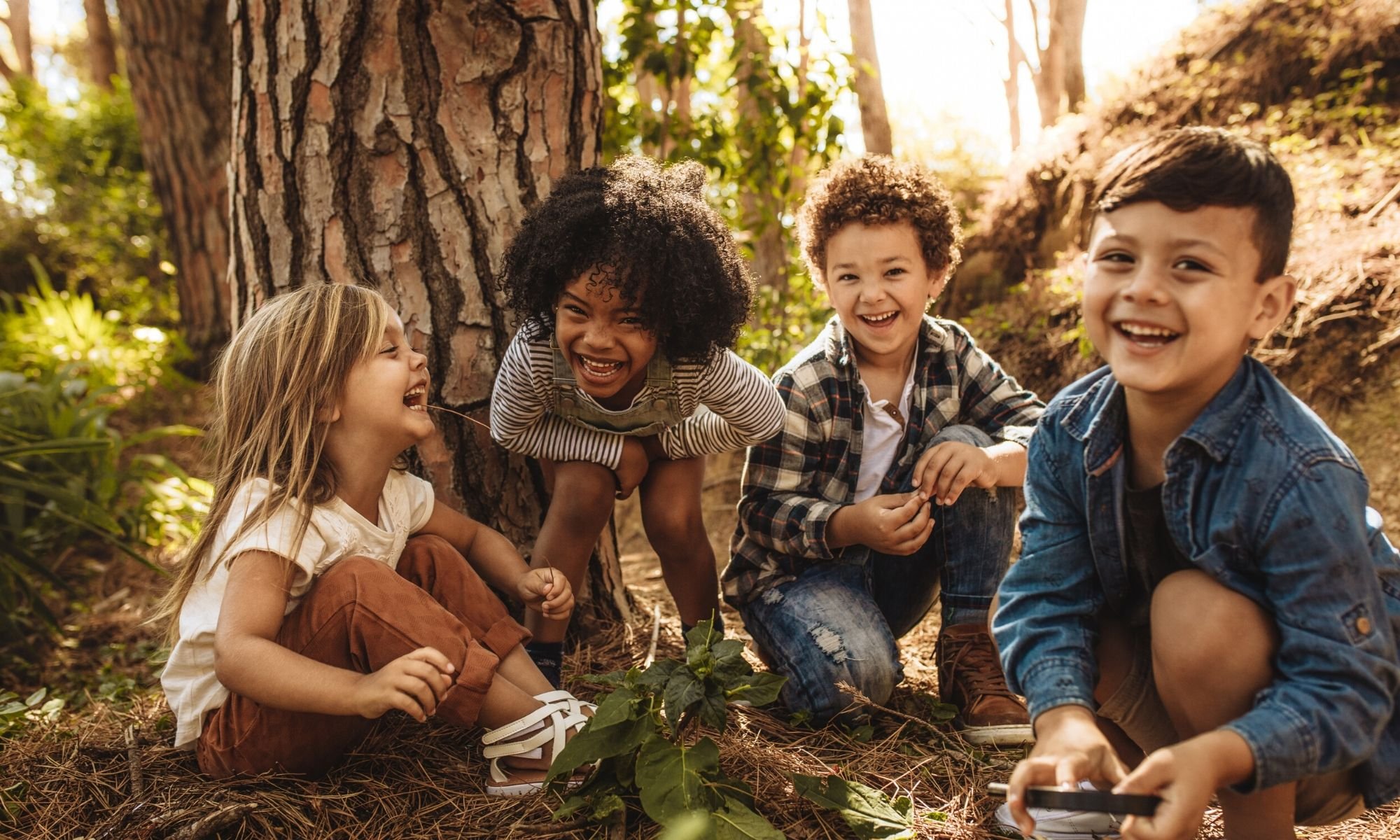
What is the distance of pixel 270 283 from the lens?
8.61 ft

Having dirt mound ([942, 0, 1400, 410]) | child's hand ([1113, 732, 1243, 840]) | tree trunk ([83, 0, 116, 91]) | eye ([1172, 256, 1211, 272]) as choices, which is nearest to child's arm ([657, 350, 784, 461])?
eye ([1172, 256, 1211, 272])

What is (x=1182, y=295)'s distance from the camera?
4.71 feet

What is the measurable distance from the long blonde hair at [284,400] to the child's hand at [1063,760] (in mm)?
1383

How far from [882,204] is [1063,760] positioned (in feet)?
4.89

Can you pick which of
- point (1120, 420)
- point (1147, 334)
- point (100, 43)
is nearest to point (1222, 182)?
point (1147, 334)

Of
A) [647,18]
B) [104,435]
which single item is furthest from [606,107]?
[104,435]

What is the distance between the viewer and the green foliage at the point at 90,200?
305 inches

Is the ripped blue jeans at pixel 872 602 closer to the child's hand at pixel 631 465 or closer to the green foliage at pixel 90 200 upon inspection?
the child's hand at pixel 631 465

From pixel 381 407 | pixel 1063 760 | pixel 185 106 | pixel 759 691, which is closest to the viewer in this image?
pixel 1063 760

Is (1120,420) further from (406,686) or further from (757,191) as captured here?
(757,191)

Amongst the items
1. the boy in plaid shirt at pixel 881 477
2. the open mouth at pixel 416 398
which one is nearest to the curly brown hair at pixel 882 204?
the boy in plaid shirt at pixel 881 477

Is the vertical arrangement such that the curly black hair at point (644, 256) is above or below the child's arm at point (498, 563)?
above

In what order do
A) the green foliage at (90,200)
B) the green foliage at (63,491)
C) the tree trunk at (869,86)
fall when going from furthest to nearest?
the green foliage at (90,200) < the tree trunk at (869,86) < the green foliage at (63,491)

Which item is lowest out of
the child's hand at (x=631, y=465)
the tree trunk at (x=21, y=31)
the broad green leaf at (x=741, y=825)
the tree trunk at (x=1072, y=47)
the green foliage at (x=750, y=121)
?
the broad green leaf at (x=741, y=825)
